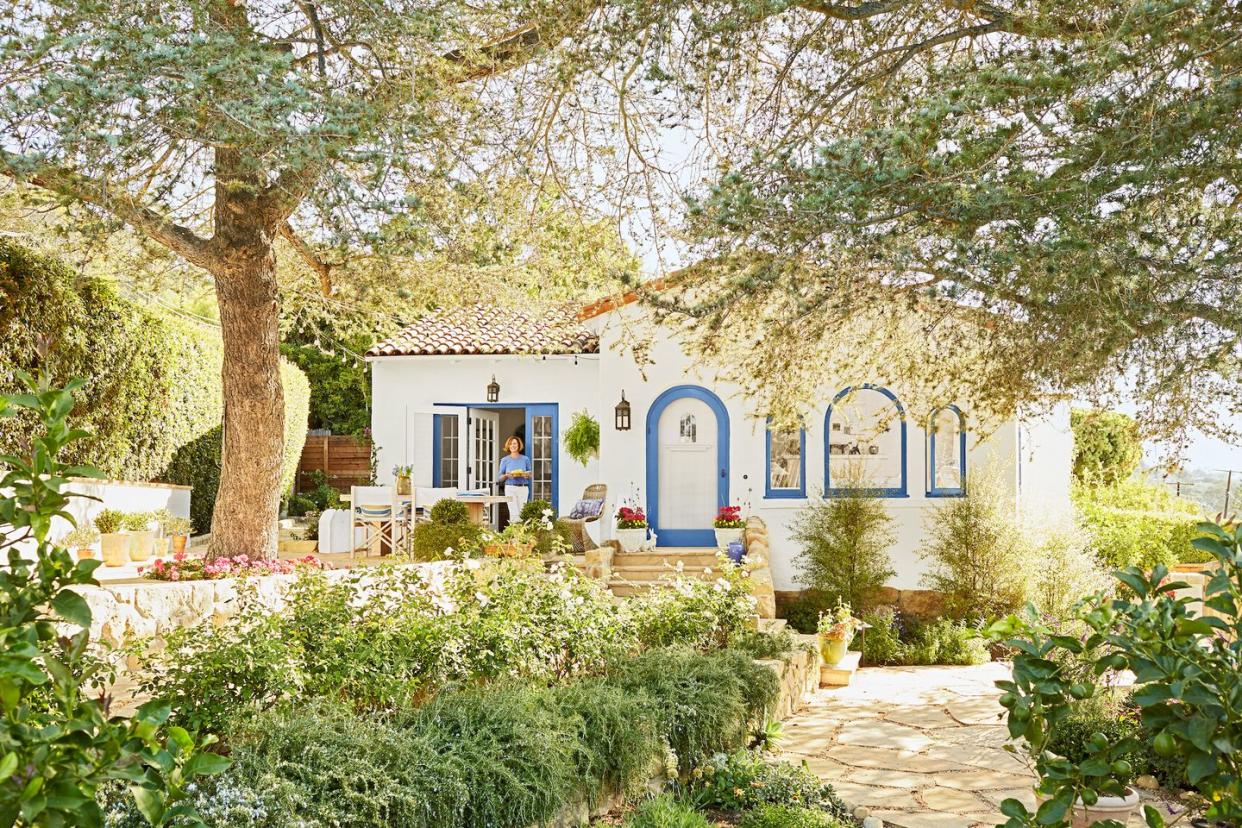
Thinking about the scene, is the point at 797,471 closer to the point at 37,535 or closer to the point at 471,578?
the point at 471,578

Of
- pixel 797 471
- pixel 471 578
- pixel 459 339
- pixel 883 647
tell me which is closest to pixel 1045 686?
pixel 471 578

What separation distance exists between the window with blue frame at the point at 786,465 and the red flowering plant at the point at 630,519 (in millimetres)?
1773

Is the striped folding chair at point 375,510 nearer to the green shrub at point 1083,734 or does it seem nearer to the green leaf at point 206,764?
the green shrub at point 1083,734

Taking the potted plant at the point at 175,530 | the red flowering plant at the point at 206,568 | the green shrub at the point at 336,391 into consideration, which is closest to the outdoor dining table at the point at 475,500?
the potted plant at the point at 175,530

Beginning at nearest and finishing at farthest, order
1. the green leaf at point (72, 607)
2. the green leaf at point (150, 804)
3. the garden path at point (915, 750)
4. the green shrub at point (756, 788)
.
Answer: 1. the green leaf at point (150, 804)
2. the green leaf at point (72, 607)
3. the green shrub at point (756, 788)
4. the garden path at point (915, 750)

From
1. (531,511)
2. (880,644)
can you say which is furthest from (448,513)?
(880,644)

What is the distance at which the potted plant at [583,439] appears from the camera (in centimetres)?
1554

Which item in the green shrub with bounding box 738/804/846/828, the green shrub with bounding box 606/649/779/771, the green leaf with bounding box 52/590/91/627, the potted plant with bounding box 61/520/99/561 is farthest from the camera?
the potted plant with bounding box 61/520/99/561

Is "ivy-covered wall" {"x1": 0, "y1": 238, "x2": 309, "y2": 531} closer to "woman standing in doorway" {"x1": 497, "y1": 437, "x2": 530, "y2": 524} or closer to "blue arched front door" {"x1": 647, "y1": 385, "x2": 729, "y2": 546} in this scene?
"woman standing in doorway" {"x1": 497, "y1": 437, "x2": 530, "y2": 524}

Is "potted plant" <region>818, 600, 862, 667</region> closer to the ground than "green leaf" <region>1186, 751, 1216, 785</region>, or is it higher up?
closer to the ground

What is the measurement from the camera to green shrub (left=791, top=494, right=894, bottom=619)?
1245cm

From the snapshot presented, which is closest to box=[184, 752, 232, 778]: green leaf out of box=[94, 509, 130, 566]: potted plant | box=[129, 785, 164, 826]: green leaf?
box=[129, 785, 164, 826]: green leaf

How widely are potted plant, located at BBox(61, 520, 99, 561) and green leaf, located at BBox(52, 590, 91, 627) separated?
354 inches

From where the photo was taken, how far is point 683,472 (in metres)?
14.2
